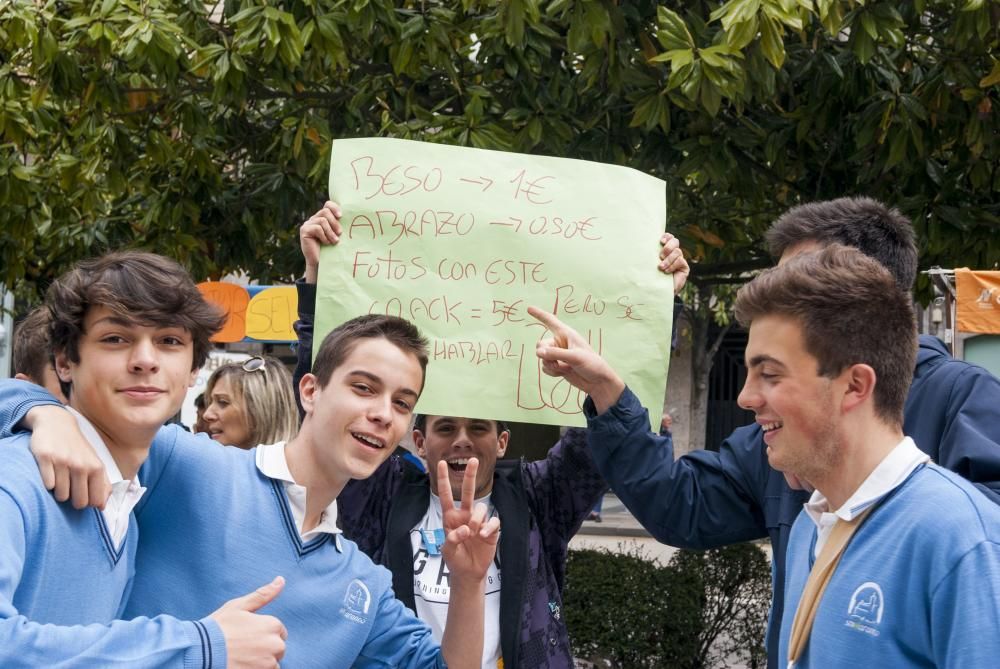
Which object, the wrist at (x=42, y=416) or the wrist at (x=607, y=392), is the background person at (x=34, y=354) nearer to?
the wrist at (x=42, y=416)

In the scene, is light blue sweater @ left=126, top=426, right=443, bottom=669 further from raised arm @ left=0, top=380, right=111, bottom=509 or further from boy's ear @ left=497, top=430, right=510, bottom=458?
boy's ear @ left=497, top=430, right=510, bottom=458

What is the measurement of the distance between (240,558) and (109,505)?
0.31 meters

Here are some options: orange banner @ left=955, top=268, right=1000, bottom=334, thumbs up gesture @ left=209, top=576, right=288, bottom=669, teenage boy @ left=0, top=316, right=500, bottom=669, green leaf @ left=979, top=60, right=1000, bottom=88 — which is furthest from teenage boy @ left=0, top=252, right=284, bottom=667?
green leaf @ left=979, top=60, right=1000, bottom=88

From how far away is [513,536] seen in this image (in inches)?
131

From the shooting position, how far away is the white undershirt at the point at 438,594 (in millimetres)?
3227

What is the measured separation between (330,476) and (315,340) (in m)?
0.70

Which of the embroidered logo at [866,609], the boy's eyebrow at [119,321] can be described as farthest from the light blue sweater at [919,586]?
the boy's eyebrow at [119,321]

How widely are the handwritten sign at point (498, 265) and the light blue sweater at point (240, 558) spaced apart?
0.73 m

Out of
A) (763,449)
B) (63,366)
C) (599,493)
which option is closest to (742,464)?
(763,449)

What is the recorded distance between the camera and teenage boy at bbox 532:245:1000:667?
1.72 meters

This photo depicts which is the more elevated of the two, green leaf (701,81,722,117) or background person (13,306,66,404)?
green leaf (701,81,722,117)

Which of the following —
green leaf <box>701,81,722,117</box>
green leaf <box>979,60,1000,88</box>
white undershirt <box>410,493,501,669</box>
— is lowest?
white undershirt <box>410,493,501,669</box>

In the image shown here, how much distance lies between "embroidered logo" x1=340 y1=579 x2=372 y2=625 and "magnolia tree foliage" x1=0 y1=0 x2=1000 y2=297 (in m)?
2.58

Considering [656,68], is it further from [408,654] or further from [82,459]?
[82,459]
